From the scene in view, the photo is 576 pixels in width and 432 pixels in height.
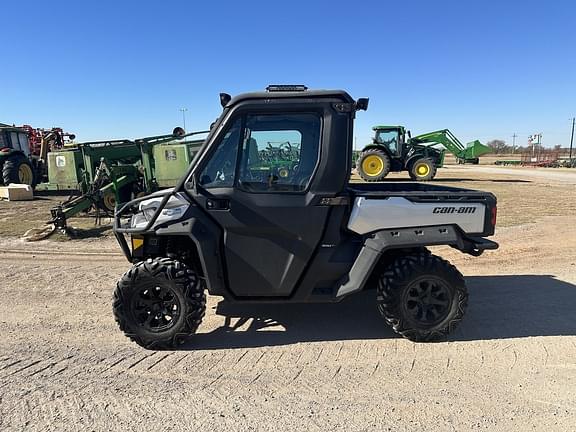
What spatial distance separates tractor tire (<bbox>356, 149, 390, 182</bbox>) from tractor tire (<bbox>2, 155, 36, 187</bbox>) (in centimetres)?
1386

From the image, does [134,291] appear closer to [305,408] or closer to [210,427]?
[210,427]

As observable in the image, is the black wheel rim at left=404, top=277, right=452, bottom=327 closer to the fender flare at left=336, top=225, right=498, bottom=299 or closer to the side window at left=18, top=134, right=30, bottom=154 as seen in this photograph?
the fender flare at left=336, top=225, right=498, bottom=299

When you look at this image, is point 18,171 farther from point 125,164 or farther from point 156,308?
point 156,308

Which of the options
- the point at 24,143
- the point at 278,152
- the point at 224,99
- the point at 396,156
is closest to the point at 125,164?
the point at 24,143

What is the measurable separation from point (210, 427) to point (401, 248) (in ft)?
6.79

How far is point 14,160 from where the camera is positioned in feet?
48.8

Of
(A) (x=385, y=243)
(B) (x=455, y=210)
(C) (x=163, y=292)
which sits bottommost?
(C) (x=163, y=292)

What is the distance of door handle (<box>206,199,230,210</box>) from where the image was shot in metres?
3.45

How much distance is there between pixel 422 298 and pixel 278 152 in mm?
1758

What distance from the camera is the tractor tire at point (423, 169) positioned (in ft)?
66.7

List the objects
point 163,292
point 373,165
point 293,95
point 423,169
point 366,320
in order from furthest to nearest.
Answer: point 423,169, point 373,165, point 366,320, point 163,292, point 293,95

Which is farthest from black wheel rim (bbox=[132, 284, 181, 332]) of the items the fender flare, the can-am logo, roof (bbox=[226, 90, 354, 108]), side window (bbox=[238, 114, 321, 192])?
the can-am logo

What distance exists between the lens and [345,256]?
3.58 meters

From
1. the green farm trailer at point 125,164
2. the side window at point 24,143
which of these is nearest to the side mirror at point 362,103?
the green farm trailer at point 125,164
